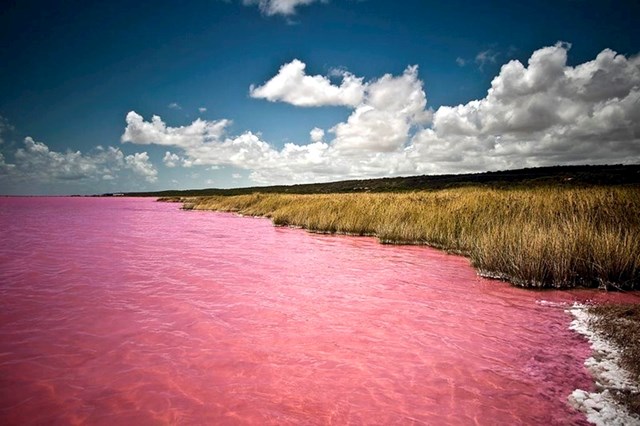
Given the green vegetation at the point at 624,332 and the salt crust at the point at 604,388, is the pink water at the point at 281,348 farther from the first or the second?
the green vegetation at the point at 624,332

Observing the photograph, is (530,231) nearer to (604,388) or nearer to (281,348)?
(604,388)

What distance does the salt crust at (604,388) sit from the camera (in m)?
2.61

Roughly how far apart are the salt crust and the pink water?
4.3 inches

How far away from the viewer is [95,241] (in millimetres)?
12031

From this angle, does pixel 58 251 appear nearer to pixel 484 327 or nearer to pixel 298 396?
pixel 298 396

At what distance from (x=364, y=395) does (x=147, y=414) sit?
1766mm

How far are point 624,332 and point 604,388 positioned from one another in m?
1.33

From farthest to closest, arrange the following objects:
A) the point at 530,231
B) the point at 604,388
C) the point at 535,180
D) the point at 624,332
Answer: the point at 535,180, the point at 530,231, the point at 624,332, the point at 604,388

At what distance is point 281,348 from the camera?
3.92 metres

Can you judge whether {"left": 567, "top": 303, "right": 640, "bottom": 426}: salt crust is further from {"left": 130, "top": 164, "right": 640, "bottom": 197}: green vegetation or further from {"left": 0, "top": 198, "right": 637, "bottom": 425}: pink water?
{"left": 130, "top": 164, "right": 640, "bottom": 197}: green vegetation

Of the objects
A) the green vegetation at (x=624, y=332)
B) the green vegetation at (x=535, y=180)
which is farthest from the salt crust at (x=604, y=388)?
the green vegetation at (x=535, y=180)

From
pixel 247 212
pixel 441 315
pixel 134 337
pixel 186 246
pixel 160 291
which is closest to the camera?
pixel 134 337

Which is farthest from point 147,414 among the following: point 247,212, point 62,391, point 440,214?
point 247,212

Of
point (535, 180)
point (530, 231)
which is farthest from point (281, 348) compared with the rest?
point (535, 180)
